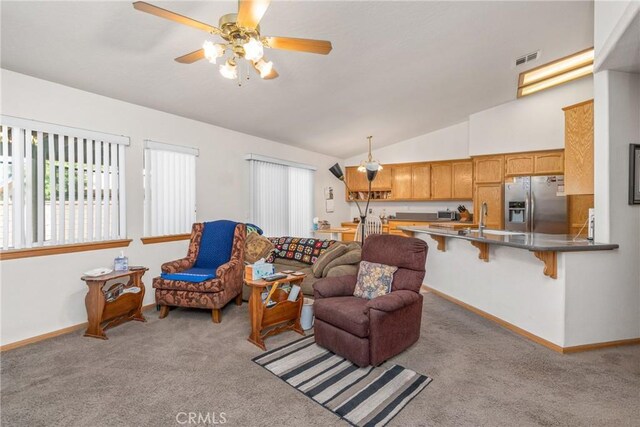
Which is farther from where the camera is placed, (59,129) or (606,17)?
(59,129)

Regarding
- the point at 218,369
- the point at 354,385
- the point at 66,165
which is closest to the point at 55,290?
the point at 66,165

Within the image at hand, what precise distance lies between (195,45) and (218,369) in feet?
8.61

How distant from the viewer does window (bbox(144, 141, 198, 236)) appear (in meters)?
3.72

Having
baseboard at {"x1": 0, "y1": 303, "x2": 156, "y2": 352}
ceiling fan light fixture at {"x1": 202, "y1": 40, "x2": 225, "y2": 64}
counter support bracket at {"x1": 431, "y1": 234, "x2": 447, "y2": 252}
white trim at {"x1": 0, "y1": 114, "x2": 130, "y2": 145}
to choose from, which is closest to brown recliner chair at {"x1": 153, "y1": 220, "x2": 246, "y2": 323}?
baseboard at {"x1": 0, "y1": 303, "x2": 156, "y2": 352}

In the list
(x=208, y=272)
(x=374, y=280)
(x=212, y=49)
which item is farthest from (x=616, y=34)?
(x=208, y=272)

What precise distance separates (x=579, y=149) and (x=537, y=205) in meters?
1.88

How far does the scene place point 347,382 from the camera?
82.5 inches

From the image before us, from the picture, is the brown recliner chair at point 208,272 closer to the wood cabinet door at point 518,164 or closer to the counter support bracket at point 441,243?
the counter support bracket at point 441,243

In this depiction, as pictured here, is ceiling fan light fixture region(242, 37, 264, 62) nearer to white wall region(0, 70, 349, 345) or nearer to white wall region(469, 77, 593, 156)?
white wall region(0, 70, 349, 345)

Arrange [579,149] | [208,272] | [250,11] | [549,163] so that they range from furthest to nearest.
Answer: [549,163] → [208,272] → [579,149] → [250,11]

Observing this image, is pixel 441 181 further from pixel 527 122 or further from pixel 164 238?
pixel 164 238

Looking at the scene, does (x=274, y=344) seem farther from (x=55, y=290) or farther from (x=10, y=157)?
(x=10, y=157)

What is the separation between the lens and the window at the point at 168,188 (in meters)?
3.72

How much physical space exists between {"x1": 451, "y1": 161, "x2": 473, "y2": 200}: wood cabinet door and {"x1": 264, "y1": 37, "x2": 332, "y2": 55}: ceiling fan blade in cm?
510
